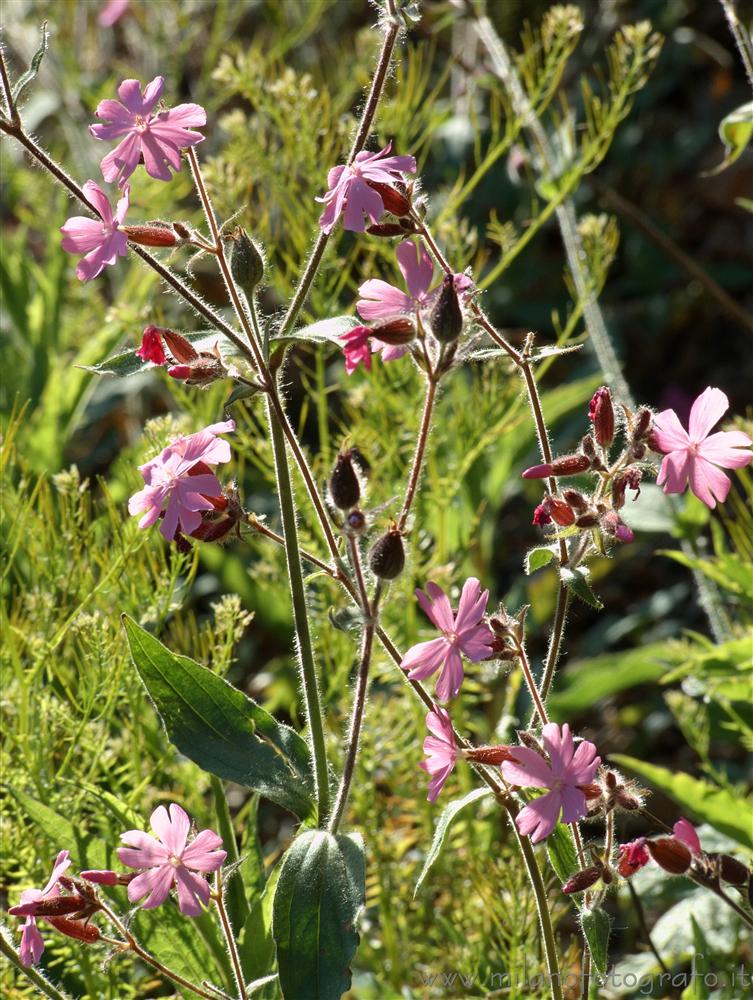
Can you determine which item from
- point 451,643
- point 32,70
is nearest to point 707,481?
point 451,643

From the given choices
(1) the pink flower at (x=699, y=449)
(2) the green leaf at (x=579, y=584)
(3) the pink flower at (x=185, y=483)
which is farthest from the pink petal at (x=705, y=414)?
(3) the pink flower at (x=185, y=483)

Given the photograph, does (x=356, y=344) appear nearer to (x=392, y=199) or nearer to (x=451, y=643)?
(x=392, y=199)

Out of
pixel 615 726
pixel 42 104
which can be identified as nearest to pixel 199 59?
pixel 42 104

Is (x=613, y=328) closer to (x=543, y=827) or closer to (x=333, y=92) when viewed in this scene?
(x=333, y=92)

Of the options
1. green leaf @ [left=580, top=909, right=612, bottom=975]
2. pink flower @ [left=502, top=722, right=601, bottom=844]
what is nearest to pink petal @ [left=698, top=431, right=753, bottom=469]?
pink flower @ [left=502, top=722, right=601, bottom=844]

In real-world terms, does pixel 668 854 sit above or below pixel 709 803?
above
